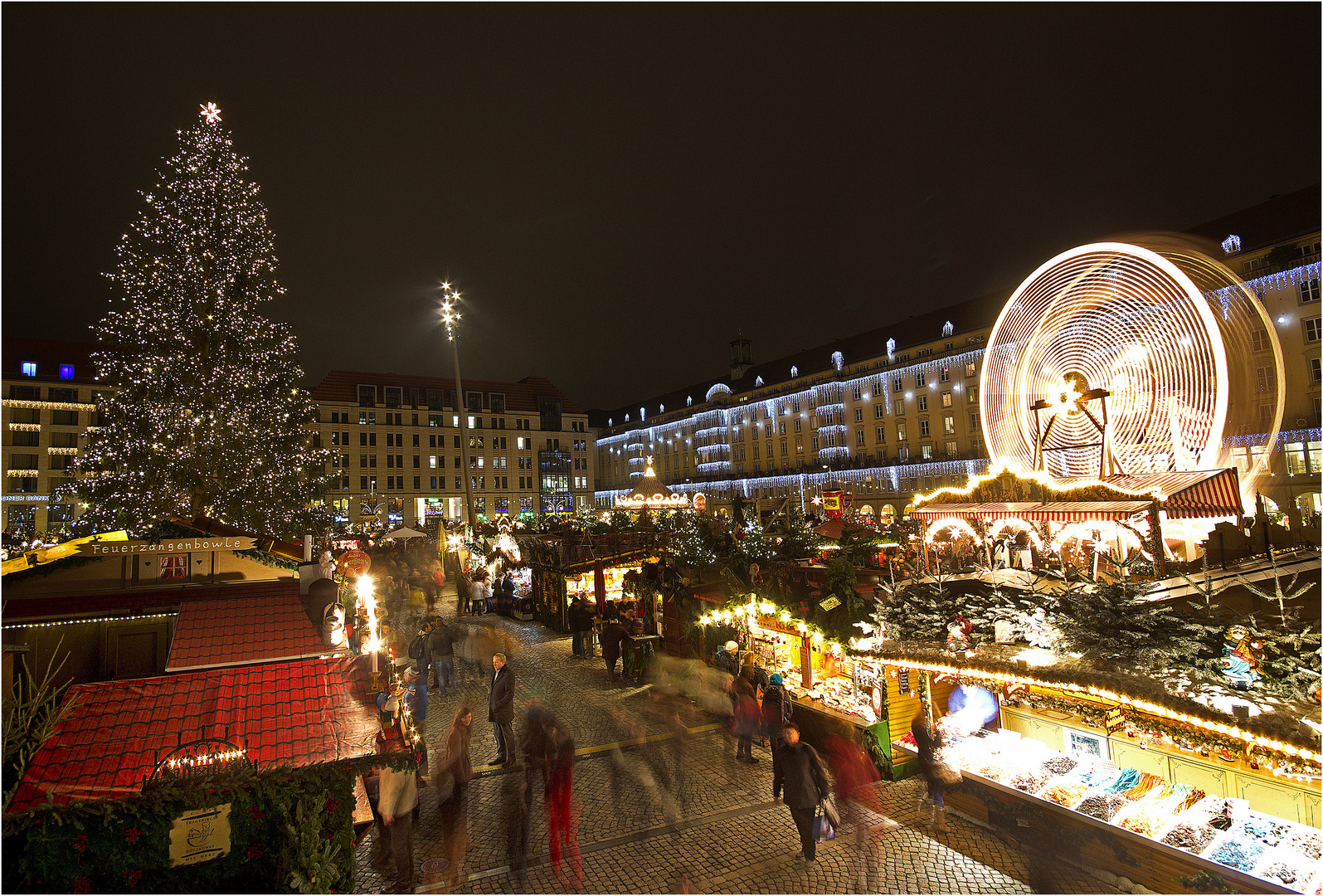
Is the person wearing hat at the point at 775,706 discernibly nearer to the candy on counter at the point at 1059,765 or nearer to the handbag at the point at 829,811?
the handbag at the point at 829,811

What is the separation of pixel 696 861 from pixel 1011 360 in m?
11.6

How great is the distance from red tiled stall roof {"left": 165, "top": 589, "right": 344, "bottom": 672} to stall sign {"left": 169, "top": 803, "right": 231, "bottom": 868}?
1.89 metres

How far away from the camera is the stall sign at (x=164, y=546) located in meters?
7.60

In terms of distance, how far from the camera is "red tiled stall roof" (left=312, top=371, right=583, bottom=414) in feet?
219

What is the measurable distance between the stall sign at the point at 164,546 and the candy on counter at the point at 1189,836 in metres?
10.8

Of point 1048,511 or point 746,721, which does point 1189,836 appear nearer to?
point 1048,511

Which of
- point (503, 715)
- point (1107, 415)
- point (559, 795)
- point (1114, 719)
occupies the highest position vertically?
point (1107, 415)

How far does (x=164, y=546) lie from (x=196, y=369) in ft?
39.9

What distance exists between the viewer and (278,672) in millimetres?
6461

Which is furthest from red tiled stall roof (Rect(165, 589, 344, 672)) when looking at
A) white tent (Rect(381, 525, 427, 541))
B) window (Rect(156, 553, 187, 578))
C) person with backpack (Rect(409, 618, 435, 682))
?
white tent (Rect(381, 525, 427, 541))

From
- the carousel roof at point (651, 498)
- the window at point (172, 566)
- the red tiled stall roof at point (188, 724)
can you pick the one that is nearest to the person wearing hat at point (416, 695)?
the window at point (172, 566)

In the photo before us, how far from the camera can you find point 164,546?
26.2 feet

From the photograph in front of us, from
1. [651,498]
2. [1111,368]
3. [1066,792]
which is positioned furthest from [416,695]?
[651,498]

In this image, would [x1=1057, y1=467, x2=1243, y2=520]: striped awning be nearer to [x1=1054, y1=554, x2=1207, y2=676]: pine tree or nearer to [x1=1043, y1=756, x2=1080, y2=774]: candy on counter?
[x1=1054, y1=554, x2=1207, y2=676]: pine tree
